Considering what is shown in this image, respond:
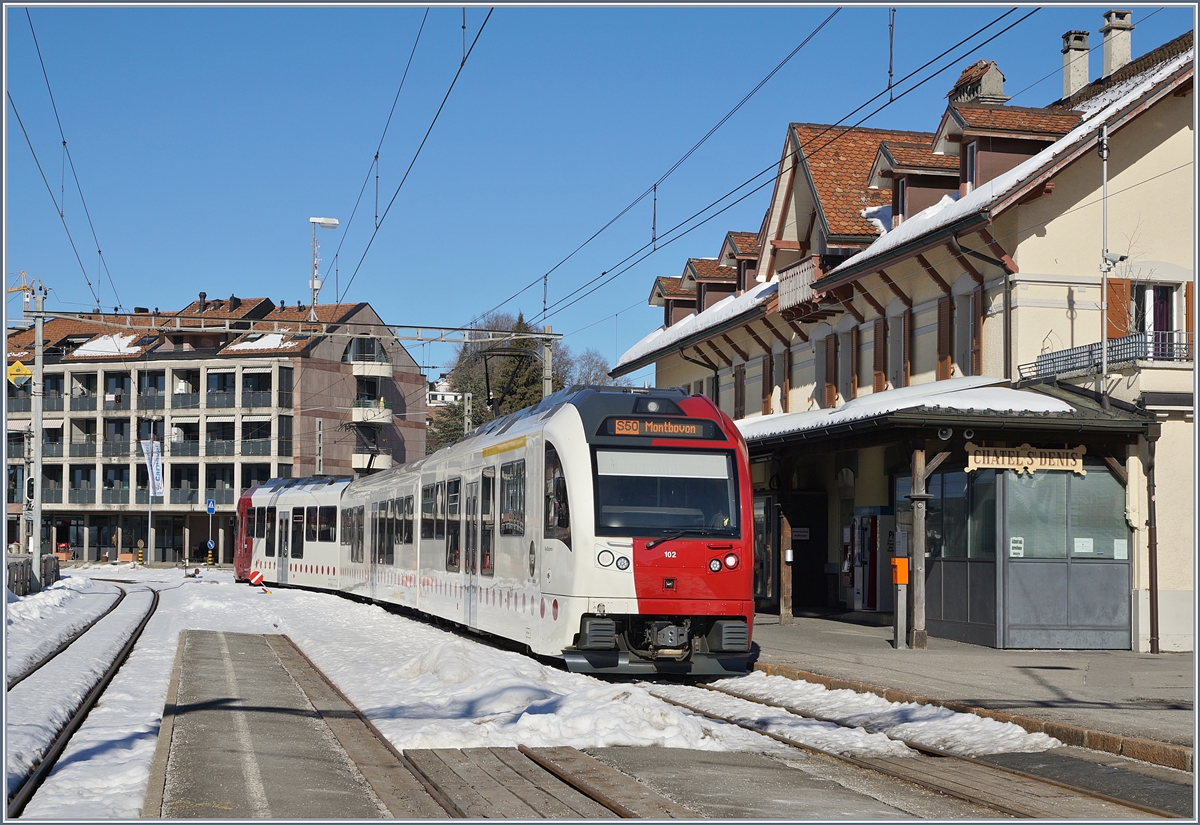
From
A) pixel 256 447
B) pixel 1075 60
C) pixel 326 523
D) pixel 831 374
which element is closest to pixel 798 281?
pixel 831 374

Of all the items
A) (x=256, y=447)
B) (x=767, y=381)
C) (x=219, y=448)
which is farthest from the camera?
(x=219, y=448)

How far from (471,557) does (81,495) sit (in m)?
67.9

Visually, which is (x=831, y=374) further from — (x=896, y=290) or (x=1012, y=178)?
(x=1012, y=178)

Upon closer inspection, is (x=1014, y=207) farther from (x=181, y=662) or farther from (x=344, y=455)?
(x=344, y=455)

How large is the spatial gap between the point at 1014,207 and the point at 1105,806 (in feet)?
49.0

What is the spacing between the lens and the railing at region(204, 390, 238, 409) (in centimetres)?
7994

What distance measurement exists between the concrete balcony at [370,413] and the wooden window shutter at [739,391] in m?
48.8

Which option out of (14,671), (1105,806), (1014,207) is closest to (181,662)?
(14,671)

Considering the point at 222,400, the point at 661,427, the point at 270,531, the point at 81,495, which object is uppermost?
the point at 222,400

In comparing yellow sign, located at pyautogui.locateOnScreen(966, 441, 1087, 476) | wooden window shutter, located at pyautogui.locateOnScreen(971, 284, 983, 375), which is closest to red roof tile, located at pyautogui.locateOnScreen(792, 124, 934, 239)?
wooden window shutter, located at pyautogui.locateOnScreen(971, 284, 983, 375)

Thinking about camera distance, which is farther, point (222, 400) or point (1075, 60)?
point (222, 400)

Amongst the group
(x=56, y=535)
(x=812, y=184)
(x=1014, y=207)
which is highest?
(x=812, y=184)

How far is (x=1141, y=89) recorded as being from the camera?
74.7ft

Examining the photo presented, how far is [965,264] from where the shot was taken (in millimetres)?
23422
